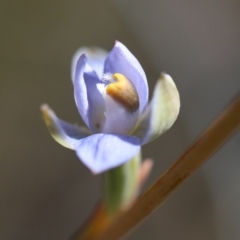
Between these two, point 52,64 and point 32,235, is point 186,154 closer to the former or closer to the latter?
point 32,235

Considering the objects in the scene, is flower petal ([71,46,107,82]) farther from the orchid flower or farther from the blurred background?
the blurred background

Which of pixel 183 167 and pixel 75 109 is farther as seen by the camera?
pixel 75 109

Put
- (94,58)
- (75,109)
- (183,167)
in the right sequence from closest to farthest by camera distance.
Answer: (183,167) < (94,58) < (75,109)

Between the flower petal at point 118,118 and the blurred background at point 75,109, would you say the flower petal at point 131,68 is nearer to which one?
the flower petal at point 118,118

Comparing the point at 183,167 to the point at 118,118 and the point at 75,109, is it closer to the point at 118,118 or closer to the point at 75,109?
the point at 118,118

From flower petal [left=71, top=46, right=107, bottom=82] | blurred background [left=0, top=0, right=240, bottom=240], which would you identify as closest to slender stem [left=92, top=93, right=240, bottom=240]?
flower petal [left=71, top=46, right=107, bottom=82]

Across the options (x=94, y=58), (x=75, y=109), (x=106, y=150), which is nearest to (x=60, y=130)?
(x=106, y=150)
